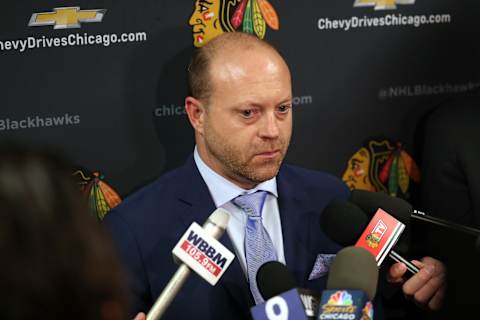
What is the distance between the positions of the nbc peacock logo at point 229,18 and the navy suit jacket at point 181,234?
0.42 metres

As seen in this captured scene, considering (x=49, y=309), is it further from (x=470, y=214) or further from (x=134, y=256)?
(x=470, y=214)

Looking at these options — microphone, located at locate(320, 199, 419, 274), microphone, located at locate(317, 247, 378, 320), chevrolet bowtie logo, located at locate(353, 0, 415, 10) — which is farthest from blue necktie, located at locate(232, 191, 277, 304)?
chevrolet bowtie logo, located at locate(353, 0, 415, 10)

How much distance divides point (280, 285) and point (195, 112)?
2.48 ft

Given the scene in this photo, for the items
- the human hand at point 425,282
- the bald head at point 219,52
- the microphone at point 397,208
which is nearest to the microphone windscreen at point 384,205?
the microphone at point 397,208

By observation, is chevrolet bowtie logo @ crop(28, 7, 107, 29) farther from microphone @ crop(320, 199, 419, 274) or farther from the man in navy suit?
microphone @ crop(320, 199, 419, 274)

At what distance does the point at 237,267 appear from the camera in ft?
6.86

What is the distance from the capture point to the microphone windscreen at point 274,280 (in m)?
1.58

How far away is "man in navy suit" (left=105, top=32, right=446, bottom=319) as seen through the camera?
207 centimetres

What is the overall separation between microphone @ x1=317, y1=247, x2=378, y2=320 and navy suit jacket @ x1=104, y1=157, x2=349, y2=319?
0.57 m

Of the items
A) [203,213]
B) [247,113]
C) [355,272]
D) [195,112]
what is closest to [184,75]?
[195,112]

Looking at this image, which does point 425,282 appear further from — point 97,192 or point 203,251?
point 97,192

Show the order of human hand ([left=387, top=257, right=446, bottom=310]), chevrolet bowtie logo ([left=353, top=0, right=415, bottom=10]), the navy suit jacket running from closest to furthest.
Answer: human hand ([left=387, top=257, right=446, bottom=310]) < the navy suit jacket < chevrolet bowtie logo ([left=353, top=0, right=415, bottom=10])

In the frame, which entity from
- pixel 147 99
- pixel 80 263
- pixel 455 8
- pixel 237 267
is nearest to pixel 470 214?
pixel 455 8

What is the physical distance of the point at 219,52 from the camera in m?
2.11
